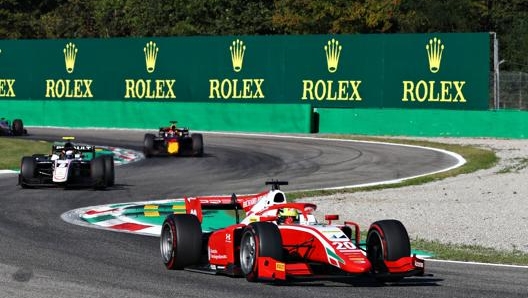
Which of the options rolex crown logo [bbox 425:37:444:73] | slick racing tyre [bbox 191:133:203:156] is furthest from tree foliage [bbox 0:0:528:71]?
slick racing tyre [bbox 191:133:203:156]

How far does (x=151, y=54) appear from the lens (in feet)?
156

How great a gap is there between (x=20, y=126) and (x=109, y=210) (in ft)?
72.3

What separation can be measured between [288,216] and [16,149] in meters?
23.3

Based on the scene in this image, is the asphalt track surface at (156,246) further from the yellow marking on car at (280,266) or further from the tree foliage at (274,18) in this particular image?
the tree foliage at (274,18)

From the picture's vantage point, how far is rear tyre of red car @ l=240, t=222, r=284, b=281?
36.3 ft

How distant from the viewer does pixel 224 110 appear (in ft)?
146

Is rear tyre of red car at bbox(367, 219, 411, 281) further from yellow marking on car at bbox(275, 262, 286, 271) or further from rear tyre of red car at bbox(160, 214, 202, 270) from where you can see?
rear tyre of red car at bbox(160, 214, 202, 270)

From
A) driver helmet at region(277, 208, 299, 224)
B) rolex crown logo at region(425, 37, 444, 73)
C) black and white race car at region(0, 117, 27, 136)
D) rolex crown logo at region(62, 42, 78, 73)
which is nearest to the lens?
driver helmet at region(277, 208, 299, 224)

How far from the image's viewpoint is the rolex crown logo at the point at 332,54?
142 ft

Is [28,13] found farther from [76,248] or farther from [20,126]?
[76,248]

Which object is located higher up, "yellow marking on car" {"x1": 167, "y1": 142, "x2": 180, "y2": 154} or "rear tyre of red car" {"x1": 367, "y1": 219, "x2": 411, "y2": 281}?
"rear tyre of red car" {"x1": 367, "y1": 219, "x2": 411, "y2": 281}

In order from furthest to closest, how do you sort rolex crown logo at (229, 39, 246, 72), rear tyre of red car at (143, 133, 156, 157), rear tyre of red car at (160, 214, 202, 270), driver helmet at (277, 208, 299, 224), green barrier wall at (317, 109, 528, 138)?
rolex crown logo at (229, 39, 246, 72)
green barrier wall at (317, 109, 528, 138)
rear tyre of red car at (143, 133, 156, 157)
rear tyre of red car at (160, 214, 202, 270)
driver helmet at (277, 208, 299, 224)

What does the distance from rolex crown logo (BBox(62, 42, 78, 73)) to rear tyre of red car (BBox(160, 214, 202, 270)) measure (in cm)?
3781

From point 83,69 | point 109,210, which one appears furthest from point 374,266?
point 83,69
